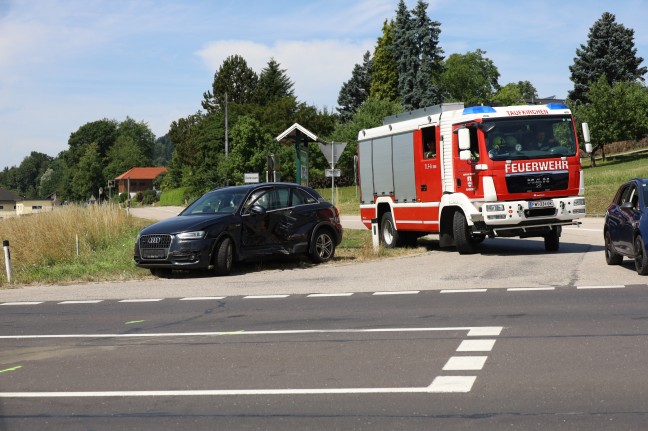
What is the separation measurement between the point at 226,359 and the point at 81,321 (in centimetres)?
417

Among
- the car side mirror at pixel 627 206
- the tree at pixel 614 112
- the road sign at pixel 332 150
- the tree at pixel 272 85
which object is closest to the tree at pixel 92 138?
the tree at pixel 272 85

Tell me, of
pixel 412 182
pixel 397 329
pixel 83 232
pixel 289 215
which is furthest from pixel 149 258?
pixel 83 232

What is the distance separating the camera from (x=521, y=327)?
1009cm

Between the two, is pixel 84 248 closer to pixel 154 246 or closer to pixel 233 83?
pixel 154 246

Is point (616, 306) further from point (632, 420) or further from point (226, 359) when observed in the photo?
point (632, 420)

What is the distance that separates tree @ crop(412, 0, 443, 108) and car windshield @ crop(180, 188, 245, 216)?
75.8m

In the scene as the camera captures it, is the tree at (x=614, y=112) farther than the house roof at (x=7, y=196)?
No

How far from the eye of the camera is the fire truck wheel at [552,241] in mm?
20967

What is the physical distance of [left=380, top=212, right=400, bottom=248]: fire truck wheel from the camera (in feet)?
78.4

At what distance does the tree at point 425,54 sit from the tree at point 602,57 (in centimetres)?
1330

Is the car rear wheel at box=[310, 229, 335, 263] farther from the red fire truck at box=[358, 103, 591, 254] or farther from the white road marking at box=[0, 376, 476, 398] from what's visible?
the white road marking at box=[0, 376, 476, 398]

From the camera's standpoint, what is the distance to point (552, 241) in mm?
21250

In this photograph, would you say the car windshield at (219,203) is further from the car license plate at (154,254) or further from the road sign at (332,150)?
the road sign at (332,150)

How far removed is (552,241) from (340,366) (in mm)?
14013
